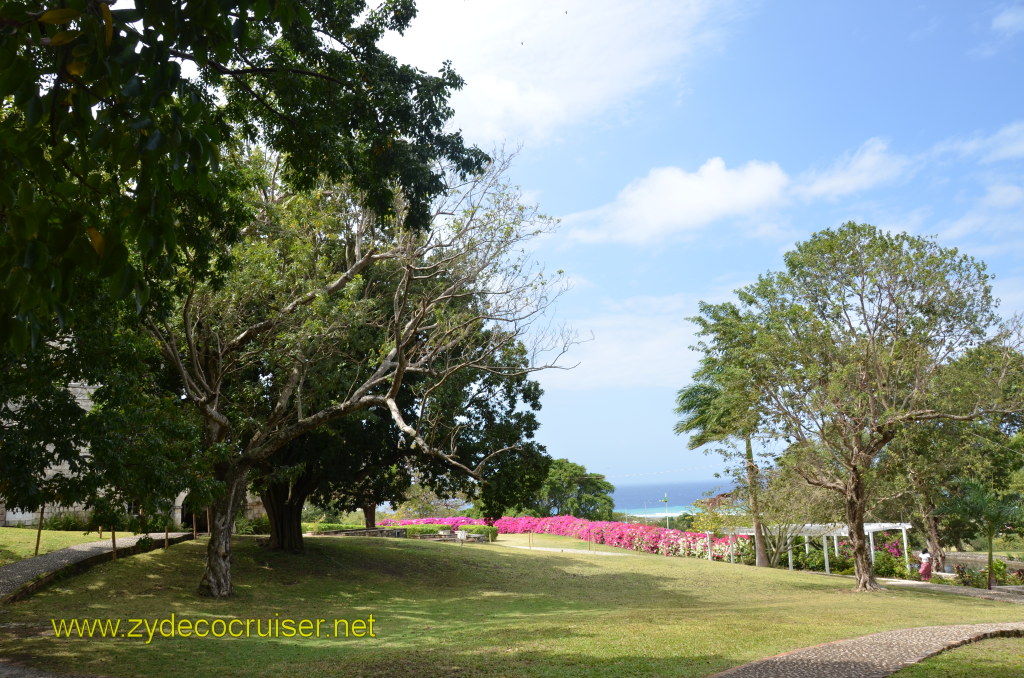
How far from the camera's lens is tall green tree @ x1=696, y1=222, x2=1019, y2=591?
698 inches

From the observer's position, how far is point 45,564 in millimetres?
14883

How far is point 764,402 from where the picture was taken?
64.0ft

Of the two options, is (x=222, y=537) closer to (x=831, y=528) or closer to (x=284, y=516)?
(x=284, y=516)

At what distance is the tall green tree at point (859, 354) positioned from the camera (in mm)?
17734

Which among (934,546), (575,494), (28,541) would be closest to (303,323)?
(28,541)

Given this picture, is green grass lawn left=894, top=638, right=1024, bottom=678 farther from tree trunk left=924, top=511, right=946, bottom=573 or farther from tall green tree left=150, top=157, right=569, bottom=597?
tree trunk left=924, top=511, right=946, bottom=573

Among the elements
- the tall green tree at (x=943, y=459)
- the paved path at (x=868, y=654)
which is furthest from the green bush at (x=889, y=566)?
Result: the paved path at (x=868, y=654)

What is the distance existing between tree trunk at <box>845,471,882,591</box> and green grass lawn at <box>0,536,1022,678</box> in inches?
24.2

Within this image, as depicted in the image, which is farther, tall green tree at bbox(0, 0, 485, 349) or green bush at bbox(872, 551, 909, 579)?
green bush at bbox(872, 551, 909, 579)

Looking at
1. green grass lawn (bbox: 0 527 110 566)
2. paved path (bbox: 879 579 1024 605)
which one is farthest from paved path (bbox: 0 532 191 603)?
paved path (bbox: 879 579 1024 605)

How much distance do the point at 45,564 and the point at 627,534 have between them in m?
24.3

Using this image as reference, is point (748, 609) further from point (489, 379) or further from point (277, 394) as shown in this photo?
point (277, 394)

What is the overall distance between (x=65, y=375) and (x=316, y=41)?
5361 millimetres

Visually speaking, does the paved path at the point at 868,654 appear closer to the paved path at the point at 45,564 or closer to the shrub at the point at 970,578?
the paved path at the point at 45,564
